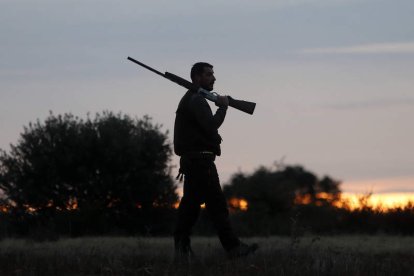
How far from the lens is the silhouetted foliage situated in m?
27.2

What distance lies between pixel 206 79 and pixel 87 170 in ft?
47.9

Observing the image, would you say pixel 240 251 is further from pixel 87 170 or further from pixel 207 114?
pixel 87 170

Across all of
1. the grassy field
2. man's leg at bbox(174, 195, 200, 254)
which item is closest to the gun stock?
man's leg at bbox(174, 195, 200, 254)

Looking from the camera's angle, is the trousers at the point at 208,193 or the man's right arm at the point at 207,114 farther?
the trousers at the point at 208,193

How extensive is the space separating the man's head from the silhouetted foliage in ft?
44.5

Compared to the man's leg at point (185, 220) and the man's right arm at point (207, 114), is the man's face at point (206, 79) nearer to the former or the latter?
the man's right arm at point (207, 114)

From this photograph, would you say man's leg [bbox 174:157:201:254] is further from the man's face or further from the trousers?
the man's face

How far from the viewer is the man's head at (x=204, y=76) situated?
43.8 ft

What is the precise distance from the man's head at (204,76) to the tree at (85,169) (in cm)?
1360

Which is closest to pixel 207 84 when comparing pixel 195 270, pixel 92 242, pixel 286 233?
pixel 195 270

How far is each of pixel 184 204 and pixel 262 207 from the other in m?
15.1

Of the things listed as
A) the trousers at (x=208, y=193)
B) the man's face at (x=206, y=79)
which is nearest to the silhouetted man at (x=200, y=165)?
the trousers at (x=208, y=193)

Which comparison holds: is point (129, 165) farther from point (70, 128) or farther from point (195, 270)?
point (195, 270)

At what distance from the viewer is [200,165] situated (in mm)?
12922
